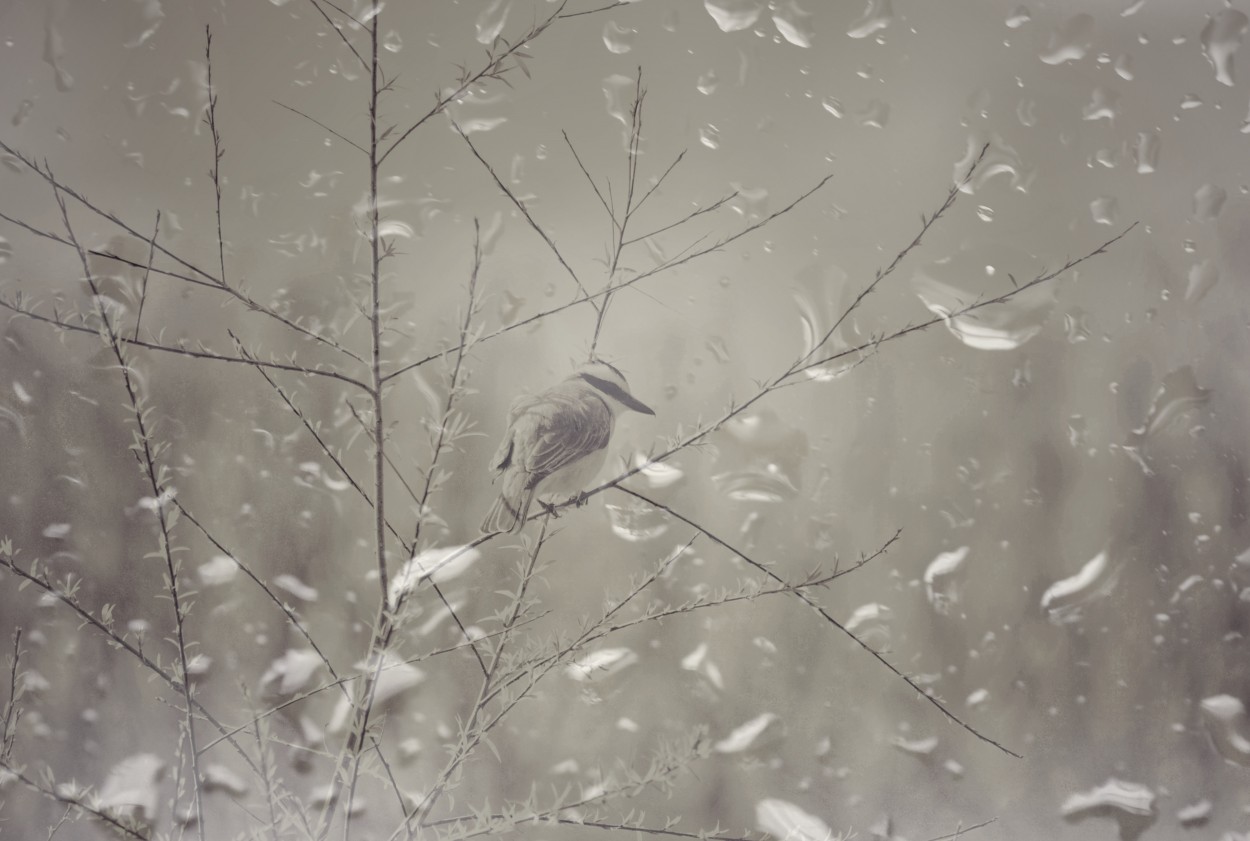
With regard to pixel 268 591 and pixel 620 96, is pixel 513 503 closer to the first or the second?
pixel 268 591

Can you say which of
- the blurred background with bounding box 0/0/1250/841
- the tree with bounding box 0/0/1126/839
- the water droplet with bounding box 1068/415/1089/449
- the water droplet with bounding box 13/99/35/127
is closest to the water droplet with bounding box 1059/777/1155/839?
the blurred background with bounding box 0/0/1250/841

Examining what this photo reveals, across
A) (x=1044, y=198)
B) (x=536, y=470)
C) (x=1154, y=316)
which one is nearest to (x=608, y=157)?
(x=536, y=470)

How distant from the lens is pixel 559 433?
72 cm

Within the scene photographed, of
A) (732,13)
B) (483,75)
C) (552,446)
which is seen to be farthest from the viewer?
(732,13)

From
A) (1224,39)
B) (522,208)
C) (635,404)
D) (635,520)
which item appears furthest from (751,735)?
(1224,39)

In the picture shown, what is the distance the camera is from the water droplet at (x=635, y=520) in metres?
0.79

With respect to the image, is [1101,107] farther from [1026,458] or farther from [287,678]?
[287,678]

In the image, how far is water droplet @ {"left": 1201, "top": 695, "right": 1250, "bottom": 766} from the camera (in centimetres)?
77

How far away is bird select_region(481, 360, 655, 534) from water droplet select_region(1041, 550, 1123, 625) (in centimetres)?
45

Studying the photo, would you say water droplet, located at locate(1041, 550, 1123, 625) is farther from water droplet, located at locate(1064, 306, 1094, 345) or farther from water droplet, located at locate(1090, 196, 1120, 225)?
water droplet, located at locate(1090, 196, 1120, 225)

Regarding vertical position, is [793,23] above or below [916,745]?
above

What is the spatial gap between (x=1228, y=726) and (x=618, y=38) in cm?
89

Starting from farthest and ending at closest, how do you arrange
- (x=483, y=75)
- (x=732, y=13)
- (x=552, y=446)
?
(x=732, y=13), (x=552, y=446), (x=483, y=75)

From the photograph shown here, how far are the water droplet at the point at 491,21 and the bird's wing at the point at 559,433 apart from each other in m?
0.38
